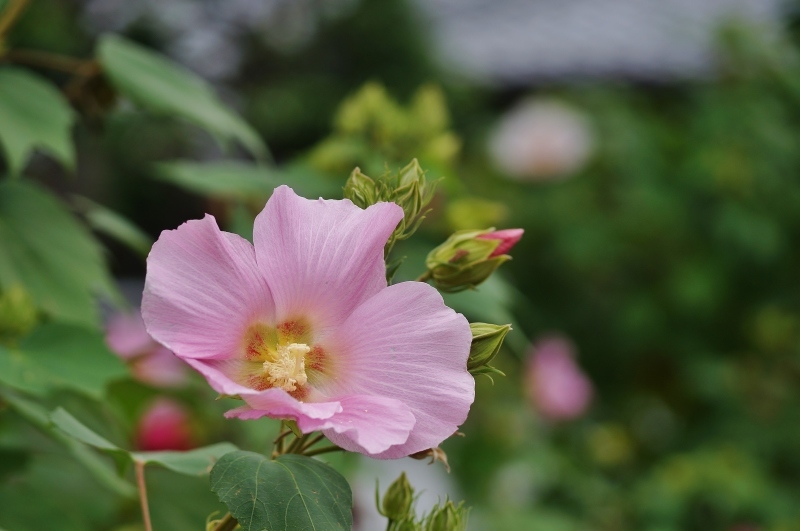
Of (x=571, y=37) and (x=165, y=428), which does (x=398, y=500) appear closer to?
(x=165, y=428)

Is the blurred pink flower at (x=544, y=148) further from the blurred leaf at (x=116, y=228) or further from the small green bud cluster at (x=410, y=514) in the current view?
the small green bud cluster at (x=410, y=514)

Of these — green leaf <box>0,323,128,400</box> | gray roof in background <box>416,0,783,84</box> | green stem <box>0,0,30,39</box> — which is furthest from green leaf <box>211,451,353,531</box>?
gray roof in background <box>416,0,783,84</box>

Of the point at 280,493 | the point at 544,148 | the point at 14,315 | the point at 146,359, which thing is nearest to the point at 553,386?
the point at 544,148

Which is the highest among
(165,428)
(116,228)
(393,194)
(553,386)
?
(393,194)

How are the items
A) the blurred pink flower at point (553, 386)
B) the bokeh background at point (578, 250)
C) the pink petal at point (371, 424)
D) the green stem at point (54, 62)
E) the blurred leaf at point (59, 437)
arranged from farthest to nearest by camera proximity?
the blurred pink flower at point (553, 386), the bokeh background at point (578, 250), the green stem at point (54, 62), the blurred leaf at point (59, 437), the pink petal at point (371, 424)

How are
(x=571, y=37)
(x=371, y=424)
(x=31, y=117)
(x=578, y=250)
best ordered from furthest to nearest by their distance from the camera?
(x=571, y=37) → (x=578, y=250) → (x=31, y=117) → (x=371, y=424)

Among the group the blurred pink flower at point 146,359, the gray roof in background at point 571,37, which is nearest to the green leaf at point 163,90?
the blurred pink flower at point 146,359
